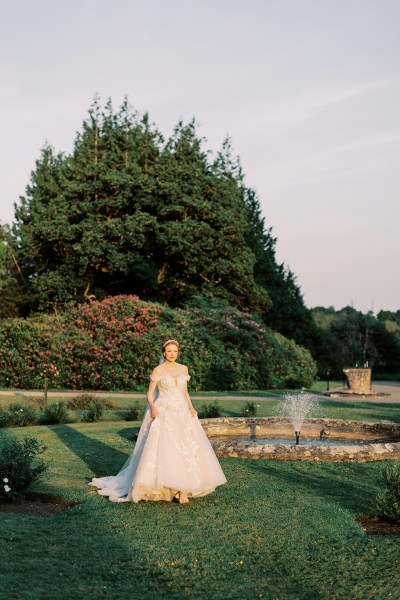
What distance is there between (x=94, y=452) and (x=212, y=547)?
5180mm

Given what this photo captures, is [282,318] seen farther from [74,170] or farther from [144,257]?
[74,170]

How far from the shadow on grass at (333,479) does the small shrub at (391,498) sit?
1.10ft

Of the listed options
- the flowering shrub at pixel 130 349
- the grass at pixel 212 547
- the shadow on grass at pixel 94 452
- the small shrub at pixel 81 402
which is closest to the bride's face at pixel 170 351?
the grass at pixel 212 547

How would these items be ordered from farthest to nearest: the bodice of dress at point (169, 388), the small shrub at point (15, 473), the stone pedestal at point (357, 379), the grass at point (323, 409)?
the stone pedestal at point (357, 379) → the grass at point (323, 409) → the bodice of dress at point (169, 388) → the small shrub at point (15, 473)

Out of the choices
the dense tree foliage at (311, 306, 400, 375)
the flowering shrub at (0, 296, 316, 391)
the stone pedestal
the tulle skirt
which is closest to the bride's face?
the tulle skirt

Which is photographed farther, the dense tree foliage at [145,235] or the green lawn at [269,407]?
the dense tree foliage at [145,235]

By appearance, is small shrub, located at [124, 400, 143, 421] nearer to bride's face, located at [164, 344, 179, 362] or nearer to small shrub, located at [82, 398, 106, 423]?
small shrub, located at [82, 398, 106, 423]

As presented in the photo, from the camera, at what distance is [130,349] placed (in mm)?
23766

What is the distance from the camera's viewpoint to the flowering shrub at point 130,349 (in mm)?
23641

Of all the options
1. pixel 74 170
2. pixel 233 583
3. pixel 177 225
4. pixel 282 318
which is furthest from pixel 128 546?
pixel 282 318

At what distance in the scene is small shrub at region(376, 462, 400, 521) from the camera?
21.8 ft

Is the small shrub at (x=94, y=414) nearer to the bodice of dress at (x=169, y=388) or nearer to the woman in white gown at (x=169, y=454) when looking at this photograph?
the woman in white gown at (x=169, y=454)

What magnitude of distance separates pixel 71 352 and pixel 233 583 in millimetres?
19275

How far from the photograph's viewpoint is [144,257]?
98.1ft
